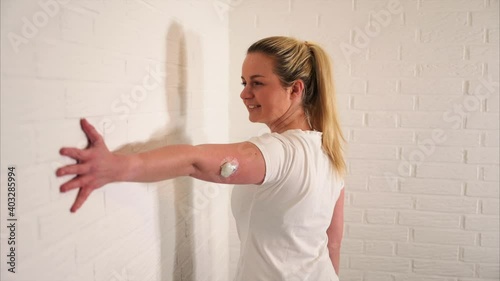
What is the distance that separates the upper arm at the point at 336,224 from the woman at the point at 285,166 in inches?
1.4

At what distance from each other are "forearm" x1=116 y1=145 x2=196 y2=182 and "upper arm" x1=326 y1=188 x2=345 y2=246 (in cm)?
77

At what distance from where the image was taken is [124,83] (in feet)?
3.22

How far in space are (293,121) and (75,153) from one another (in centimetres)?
71

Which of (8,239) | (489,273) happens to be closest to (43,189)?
(8,239)

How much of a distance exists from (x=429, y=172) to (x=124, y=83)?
166 cm

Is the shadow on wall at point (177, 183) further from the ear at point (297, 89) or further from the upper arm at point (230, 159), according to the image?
the ear at point (297, 89)

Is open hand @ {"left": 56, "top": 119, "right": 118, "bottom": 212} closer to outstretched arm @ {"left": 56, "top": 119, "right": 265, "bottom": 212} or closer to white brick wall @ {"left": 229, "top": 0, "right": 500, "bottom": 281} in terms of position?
outstretched arm @ {"left": 56, "top": 119, "right": 265, "bottom": 212}

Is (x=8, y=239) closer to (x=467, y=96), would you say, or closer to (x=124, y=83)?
(x=124, y=83)

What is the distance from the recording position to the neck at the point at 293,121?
1226mm

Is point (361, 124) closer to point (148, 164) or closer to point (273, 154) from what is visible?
point (273, 154)

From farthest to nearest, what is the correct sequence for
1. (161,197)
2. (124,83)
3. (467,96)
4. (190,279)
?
1. (467,96)
2. (190,279)
3. (161,197)
4. (124,83)

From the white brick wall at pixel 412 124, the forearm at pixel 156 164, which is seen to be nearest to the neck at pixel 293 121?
the forearm at pixel 156 164

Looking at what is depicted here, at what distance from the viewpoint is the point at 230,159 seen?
0.88 meters

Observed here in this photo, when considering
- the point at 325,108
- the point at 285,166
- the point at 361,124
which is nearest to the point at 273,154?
the point at 285,166
